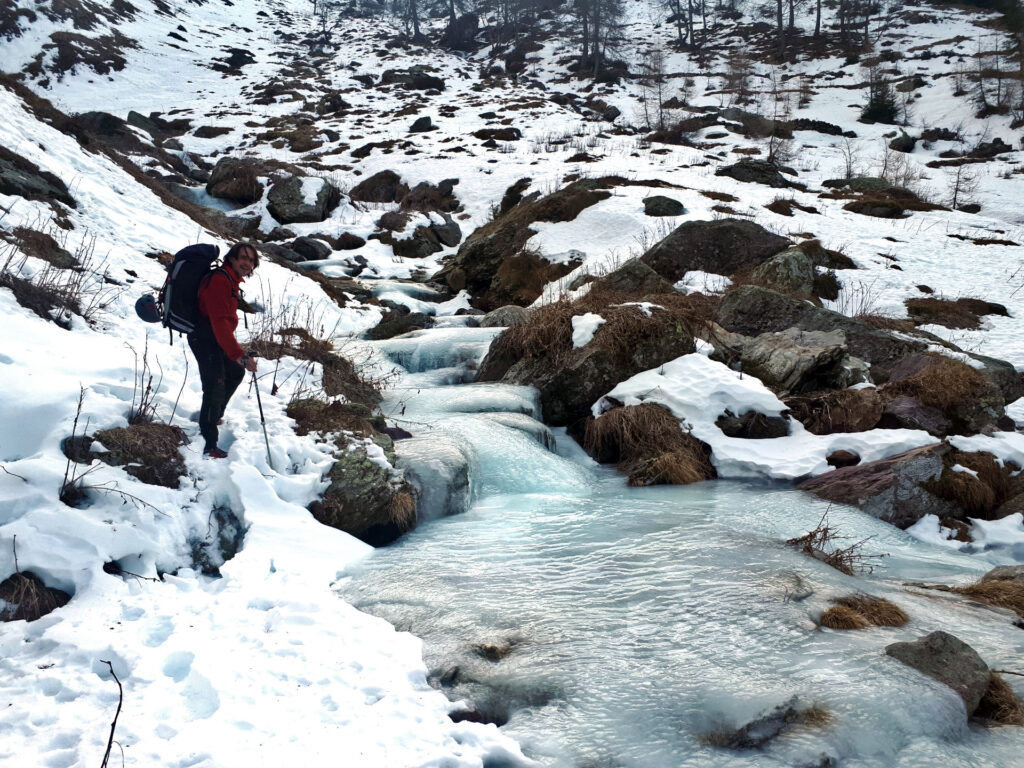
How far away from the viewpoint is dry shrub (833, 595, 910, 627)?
12.4 feet

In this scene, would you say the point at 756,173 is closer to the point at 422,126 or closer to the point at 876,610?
the point at 422,126

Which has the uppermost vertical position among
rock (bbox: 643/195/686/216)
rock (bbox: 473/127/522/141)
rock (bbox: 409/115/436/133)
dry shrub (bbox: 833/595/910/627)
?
rock (bbox: 409/115/436/133)

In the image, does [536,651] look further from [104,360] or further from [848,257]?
[848,257]

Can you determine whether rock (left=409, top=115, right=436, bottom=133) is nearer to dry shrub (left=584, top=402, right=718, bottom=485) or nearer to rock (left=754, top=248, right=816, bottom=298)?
rock (left=754, top=248, right=816, bottom=298)

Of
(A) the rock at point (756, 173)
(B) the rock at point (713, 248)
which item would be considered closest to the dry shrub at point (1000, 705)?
(B) the rock at point (713, 248)

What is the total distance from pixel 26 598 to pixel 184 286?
89.3 inches

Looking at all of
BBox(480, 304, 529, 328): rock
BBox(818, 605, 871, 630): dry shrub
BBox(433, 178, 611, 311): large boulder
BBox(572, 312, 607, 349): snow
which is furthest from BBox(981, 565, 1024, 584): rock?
BBox(433, 178, 611, 311): large boulder

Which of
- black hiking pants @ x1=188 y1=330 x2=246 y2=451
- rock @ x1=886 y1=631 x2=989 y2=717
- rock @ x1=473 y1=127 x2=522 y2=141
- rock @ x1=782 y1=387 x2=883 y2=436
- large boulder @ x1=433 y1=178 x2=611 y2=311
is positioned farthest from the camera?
rock @ x1=473 y1=127 x2=522 y2=141

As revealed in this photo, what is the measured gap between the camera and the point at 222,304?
15.1ft

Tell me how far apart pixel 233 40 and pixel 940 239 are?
56.2 m

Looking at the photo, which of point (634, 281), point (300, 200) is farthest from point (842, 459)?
point (300, 200)

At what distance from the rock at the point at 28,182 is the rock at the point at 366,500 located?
7668mm

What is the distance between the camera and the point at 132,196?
40.9 feet

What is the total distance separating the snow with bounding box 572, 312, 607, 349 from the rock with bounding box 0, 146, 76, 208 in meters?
8.58
